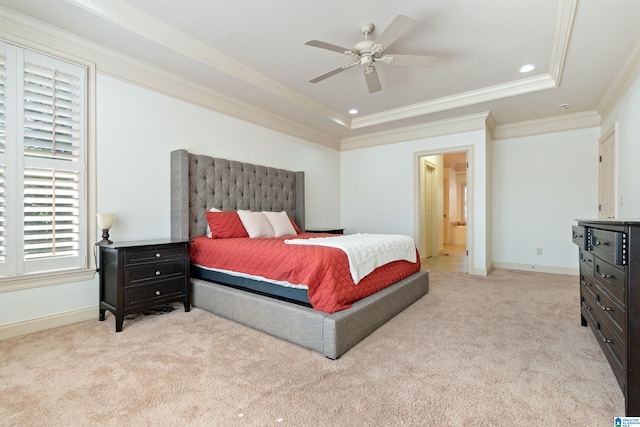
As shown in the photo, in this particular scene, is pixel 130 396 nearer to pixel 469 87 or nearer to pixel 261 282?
pixel 261 282

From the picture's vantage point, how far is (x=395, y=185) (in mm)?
5547

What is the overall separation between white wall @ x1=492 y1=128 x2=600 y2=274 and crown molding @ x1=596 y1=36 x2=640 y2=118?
0.68m

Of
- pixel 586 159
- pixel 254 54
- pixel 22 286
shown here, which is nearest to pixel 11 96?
pixel 22 286

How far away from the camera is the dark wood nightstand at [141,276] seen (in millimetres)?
2449

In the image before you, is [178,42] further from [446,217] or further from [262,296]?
[446,217]

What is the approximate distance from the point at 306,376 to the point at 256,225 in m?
2.10

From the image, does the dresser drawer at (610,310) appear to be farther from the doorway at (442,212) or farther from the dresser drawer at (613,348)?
the doorway at (442,212)

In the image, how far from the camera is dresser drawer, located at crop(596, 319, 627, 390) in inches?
57.0

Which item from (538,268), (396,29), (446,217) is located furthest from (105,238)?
(446,217)

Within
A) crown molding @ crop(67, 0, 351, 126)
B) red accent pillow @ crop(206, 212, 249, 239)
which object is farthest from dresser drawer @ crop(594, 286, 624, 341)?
crown molding @ crop(67, 0, 351, 126)

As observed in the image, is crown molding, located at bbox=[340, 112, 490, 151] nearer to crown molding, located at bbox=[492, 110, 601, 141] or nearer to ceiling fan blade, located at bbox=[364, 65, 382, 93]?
crown molding, located at bbox=[492, 110, 601, 141]

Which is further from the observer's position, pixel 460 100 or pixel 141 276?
pixel 460 100

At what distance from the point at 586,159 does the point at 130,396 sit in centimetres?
624

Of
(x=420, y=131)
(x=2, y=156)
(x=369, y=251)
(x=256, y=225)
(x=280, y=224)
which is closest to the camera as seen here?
(x=2, y=156)
